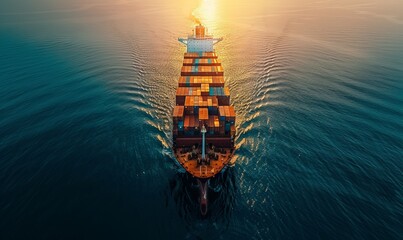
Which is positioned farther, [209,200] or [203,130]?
[203,130]

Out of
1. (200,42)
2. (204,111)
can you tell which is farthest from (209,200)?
(200,42)

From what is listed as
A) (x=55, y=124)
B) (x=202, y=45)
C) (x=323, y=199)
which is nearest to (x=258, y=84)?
(x=202, y=45)

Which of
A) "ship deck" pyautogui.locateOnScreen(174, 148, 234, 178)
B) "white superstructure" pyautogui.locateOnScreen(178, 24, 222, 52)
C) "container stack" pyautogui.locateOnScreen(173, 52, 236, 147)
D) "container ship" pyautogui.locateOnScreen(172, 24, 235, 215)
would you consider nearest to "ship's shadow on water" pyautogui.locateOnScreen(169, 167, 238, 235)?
"container ship" pyautogui.locateOnScreen(172, 24, 235, 215)

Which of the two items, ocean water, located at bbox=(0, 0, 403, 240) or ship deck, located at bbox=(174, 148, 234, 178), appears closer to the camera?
ocean water, located at bbox=(0, 0, 403, 240)

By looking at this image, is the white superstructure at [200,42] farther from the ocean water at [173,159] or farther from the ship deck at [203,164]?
the ship deck at [203,164]

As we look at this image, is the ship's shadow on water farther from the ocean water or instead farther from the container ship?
the container ship

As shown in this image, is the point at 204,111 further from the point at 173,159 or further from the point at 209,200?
the point at 209,200
